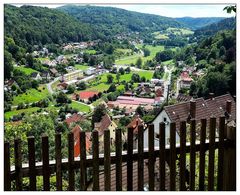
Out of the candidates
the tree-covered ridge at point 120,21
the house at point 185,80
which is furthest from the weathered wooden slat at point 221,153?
the house at point 185,80

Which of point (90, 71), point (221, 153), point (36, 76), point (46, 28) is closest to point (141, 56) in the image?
point (90, 71)

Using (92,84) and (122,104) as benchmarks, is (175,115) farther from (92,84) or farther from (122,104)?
(92,84)

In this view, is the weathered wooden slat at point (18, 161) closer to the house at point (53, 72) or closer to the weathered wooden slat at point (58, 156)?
the weathered wooden slat at point (58, 156)

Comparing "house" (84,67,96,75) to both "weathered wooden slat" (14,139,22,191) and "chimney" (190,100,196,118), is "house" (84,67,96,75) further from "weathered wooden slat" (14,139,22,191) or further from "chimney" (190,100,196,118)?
"weathered wooden slat" (14,139,22,191)

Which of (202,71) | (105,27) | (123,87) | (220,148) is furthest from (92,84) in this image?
(220,148)

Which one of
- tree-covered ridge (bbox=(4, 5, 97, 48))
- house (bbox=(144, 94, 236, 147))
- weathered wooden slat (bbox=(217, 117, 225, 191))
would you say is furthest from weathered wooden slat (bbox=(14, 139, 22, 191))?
tree-covered ridge (bbox=(4, 5, 97, 48))

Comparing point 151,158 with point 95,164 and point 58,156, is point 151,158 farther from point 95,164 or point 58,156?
point 58,156
